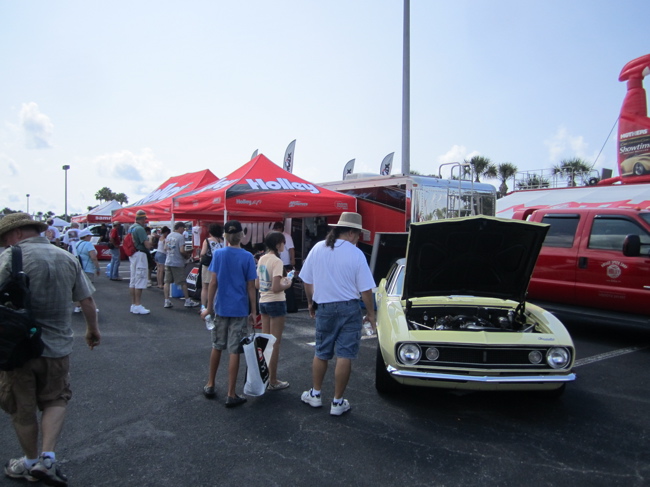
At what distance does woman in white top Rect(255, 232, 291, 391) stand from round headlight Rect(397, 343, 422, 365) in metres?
1.32

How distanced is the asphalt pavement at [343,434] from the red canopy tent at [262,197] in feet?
13.2

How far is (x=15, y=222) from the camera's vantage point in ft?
9.98

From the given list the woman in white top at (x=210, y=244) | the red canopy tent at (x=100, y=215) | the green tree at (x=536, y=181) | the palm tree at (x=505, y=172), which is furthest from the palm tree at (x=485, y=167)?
the woman in white top at (x=210, y=244)

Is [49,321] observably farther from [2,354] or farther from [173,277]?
[173,277]

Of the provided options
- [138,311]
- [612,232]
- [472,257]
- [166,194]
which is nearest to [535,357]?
[472,257]

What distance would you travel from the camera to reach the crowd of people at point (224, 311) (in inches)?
113

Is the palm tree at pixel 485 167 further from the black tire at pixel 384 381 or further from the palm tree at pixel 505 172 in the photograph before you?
the black tire at pixel 384 381

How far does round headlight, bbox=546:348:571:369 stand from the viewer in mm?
3795

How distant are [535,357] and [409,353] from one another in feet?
3.44

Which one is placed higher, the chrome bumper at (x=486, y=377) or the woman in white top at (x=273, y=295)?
the woman in white top at (x=273, y=295)

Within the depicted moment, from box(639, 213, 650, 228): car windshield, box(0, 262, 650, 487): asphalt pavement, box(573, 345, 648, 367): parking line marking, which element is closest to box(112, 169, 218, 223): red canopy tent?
box(0, 262, 650, 487): asphalt pavement

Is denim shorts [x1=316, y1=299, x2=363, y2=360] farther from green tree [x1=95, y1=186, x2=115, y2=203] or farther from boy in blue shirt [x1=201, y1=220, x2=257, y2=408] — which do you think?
green tree [x1=95, y1=186, x2=115, y2=203]

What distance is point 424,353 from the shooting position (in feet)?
12.6

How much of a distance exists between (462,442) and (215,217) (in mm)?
10262
